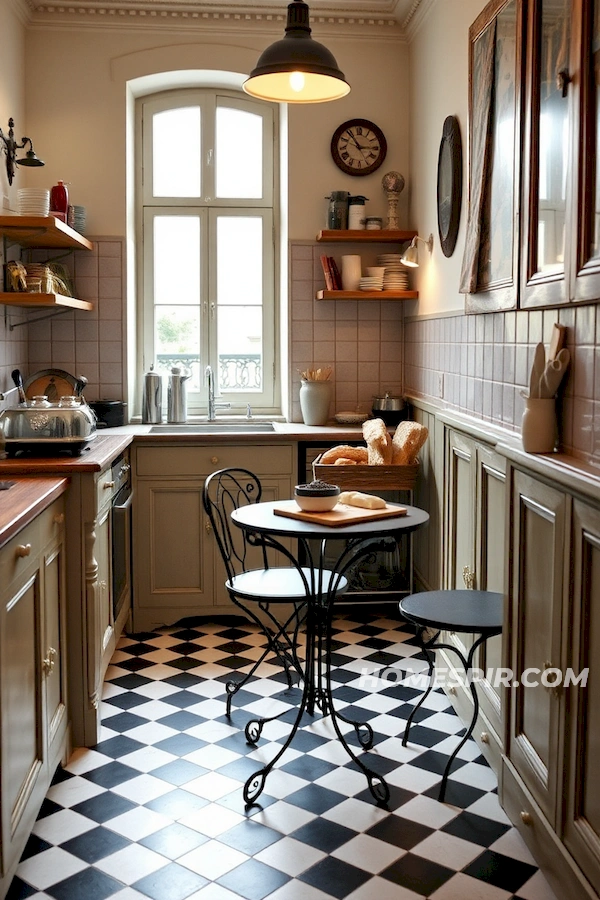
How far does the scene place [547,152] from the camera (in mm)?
2770

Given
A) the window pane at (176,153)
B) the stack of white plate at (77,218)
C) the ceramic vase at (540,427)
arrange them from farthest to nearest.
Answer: the window pane at (176,153) → the stack of white plate at (77,218) → the ceramic vase at (540,427)

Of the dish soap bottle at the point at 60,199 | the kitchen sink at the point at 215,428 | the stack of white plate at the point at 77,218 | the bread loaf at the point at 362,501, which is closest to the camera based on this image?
the bread loaf at the point at 362,501

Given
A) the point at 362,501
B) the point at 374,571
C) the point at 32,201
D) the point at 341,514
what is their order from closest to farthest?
the point at 341,514 → the point at 362,501 → the point at 32,201 → the point at 374,571

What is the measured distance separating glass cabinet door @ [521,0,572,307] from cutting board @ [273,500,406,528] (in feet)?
2.67

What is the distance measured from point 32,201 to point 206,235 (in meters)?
1.50

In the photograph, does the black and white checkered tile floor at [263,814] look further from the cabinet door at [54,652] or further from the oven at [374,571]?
the oven at [374,571]

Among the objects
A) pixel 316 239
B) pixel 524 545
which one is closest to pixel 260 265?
pixel 316 239

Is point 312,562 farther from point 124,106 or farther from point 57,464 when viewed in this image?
point 124,106

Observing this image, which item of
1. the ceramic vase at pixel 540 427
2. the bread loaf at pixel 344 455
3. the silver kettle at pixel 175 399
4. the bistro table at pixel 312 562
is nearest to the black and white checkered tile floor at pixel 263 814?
the bistro table at pixel 312 562

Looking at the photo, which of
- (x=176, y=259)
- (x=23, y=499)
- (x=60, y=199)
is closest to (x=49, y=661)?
(x=23, y=499)

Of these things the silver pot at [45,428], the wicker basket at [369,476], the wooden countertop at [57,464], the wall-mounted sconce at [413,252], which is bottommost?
the wicker basket at [369,476]

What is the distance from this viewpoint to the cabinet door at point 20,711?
92.1 inches

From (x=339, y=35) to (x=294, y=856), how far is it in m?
4.23

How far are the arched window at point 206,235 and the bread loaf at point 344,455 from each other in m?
1.27
